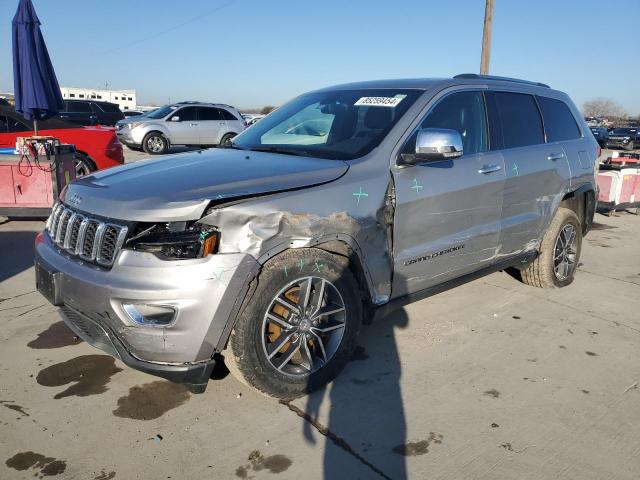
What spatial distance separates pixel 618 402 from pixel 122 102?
9254cm

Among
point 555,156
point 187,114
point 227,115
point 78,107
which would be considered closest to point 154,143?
point 187,114

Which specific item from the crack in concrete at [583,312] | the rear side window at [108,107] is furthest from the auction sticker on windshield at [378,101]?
the rear side window at [108,107]

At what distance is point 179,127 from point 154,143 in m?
1.01

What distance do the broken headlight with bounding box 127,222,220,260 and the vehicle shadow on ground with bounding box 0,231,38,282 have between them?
3.31 metres

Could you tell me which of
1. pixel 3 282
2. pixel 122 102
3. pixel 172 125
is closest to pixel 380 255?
pixel 3 282

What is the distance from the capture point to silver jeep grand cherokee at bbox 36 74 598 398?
251 cm

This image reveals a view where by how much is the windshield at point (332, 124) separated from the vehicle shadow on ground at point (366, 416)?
4.51 ft

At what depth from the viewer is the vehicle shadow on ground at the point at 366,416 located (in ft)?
8.25

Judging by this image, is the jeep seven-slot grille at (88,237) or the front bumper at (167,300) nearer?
the front bumper at (167,300)

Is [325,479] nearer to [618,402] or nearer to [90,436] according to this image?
[90,436]

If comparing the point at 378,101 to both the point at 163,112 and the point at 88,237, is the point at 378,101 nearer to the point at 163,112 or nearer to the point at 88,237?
the point at 88,237

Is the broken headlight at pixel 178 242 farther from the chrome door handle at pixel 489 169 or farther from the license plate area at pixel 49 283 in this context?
the chrome door handle at pixel 489 169

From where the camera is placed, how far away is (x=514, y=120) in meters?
4.29

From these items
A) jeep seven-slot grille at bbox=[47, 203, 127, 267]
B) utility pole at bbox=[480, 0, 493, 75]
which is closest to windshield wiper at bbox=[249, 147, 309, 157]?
jeep seven-slot grille at bbox=[47, 203, 127, 267]
